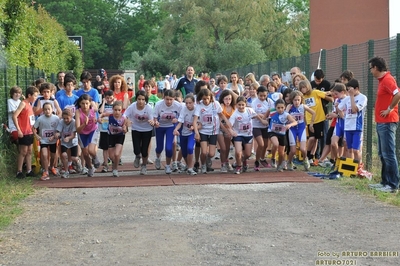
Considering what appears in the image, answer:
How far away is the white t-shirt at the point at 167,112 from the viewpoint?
43.1ft

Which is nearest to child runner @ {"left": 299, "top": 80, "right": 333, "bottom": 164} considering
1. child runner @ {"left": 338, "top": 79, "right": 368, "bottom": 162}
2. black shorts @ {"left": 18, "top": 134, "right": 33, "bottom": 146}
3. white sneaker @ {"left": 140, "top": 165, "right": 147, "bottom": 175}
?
child runner @ {"left": 338, "top": 79, "right": 368, "bottom": 162}

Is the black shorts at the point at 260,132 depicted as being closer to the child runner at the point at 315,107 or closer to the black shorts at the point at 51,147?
the child runner at the point at 315,107

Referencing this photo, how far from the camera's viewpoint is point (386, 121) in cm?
1052

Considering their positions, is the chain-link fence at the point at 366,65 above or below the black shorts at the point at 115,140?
above

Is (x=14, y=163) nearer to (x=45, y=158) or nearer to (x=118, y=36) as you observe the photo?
(x=45, y=158)

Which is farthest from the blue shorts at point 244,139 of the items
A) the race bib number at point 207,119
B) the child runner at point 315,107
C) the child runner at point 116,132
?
the child runner at point 116,132

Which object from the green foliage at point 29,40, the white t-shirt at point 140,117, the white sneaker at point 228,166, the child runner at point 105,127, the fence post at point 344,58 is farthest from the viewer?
the green foliage at point 29,40

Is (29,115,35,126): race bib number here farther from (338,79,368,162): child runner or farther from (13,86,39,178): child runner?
(338,79,368,162): child runner

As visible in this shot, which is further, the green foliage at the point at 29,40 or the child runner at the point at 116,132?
the green foliage at the point at 29,40

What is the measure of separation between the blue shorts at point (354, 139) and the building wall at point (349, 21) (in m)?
41.3

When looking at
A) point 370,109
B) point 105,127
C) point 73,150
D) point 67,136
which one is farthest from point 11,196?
point 370,109

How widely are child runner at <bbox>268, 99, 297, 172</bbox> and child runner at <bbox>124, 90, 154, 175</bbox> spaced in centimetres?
245

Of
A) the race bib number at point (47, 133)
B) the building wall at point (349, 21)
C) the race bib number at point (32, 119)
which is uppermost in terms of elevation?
the building wall at point (349, 21)

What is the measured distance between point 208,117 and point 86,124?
7.85ft
